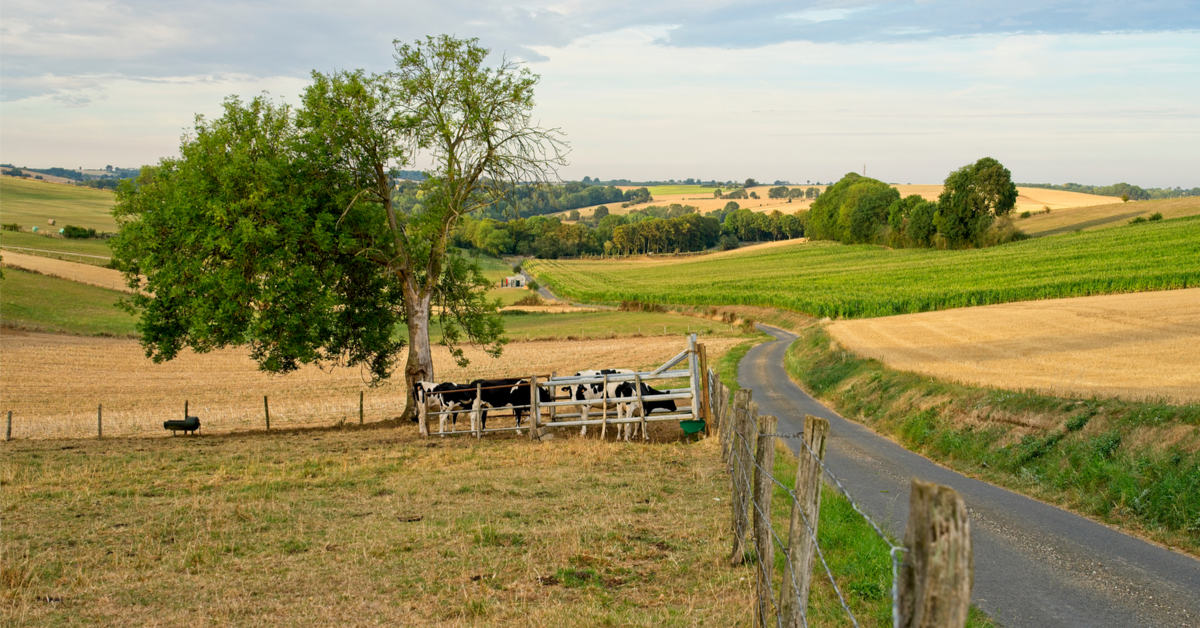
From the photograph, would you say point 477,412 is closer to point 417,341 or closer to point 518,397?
point 518,397

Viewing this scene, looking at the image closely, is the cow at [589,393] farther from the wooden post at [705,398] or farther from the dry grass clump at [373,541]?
the dry grass clump at [373,541]

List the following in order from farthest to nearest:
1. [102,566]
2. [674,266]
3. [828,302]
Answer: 1. [674,266]
2. [828,302]
3. [102,566]

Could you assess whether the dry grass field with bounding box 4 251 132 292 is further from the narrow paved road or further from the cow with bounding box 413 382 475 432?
the narrow paved road

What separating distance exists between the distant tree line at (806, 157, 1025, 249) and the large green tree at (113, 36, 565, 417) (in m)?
80.6

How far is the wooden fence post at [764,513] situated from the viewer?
702 cm

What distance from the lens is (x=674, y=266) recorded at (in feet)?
417

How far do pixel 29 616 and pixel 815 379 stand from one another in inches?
1057

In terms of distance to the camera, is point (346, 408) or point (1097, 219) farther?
point (1097, 219)

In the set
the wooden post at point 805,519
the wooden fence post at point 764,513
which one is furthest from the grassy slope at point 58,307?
the wooden post at point 805,519

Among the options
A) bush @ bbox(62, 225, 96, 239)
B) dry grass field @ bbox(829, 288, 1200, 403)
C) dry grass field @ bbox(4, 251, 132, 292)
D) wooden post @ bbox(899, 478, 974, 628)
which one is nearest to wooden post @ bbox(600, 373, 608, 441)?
dry grass field @ bbox(829, 288, 1200, 403)

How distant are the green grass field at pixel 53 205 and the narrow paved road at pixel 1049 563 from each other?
98994 millimetres

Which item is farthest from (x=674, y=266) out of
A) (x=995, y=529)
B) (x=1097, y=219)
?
(x=995, y=529)

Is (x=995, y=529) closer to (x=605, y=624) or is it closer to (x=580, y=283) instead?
(x=605, y=624)

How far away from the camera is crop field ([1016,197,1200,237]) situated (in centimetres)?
8456
